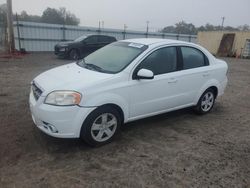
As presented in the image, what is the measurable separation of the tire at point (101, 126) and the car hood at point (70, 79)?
427 millimetres

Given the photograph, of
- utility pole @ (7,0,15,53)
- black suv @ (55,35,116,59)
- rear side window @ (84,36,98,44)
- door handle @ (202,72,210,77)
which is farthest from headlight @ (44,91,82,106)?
utility pole @ (7,0,15,53)

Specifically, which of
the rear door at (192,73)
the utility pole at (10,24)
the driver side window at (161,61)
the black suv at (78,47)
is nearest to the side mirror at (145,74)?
the driver side window at (161,61)

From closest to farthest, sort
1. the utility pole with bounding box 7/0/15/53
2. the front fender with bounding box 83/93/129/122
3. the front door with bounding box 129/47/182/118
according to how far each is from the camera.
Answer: the front fender with bounding box 83/93/129/122 → the front door with bounding box 129/47/182/118 → the utility pole with bounding box 7/0/15/53

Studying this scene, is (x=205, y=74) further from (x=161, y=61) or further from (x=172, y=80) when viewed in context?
(x=161, y=61)

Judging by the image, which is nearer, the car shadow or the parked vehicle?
the parked vehicle

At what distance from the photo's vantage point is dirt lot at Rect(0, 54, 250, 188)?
3033 mm

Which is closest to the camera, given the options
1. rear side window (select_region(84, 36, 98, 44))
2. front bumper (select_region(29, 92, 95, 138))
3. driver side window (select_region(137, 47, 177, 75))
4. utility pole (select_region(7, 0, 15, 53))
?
front bumper (select_region(29, 92, 95, 138))

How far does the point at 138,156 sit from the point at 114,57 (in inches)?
70.6

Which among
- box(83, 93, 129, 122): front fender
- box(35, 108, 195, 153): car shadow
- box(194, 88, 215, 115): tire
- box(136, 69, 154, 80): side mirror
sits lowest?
box(35, 108, 195, 153): car shadow

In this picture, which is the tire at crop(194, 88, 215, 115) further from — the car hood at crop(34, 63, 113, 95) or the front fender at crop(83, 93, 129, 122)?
the car hood at crop(34, 63, 113, 95)

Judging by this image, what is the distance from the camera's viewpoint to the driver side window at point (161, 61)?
4.25 metres

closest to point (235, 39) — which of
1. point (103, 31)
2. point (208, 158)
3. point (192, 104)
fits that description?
point (103, 31)

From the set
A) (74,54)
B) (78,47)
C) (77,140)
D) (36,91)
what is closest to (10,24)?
(74,54)

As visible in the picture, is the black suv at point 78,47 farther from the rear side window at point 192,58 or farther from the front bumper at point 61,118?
the front bumper at point 61,118
